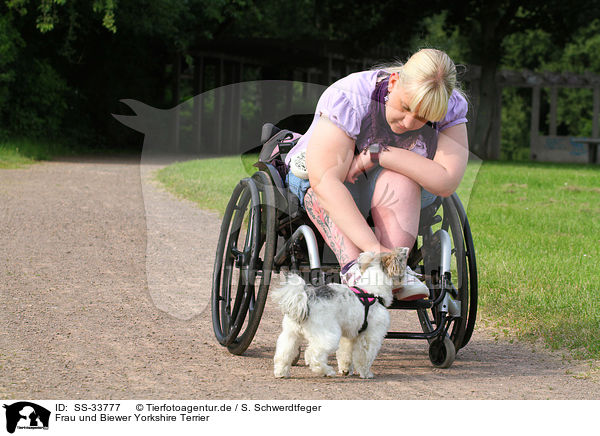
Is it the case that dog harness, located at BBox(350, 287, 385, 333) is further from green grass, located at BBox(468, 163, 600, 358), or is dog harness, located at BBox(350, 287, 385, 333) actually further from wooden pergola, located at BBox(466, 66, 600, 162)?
wooden pergola, located at BBox(466, 66, 600, 162)

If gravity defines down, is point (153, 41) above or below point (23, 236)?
above

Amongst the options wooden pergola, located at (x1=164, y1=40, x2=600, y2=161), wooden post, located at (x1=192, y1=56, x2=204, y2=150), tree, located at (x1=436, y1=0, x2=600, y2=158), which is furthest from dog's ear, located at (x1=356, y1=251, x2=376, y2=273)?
tree, located at (x1=436, y1=0, x2=600, y2=158)

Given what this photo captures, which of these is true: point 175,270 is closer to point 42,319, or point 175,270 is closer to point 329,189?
point 42,319

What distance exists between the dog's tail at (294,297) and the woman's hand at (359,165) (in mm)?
655

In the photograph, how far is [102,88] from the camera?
24562 millimetres

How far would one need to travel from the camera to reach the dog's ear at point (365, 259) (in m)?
3.95

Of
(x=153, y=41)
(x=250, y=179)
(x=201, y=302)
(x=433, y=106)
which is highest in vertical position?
(x=153, y=41)

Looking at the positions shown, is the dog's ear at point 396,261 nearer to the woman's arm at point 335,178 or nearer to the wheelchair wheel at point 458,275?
the woman's arm at point 335,178

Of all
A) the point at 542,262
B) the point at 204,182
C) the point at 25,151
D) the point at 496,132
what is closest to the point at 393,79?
the point at 542,262

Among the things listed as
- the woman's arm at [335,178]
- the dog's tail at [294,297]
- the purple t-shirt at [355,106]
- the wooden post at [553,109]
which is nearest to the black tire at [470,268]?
the purple t-shirt at [355,106]
